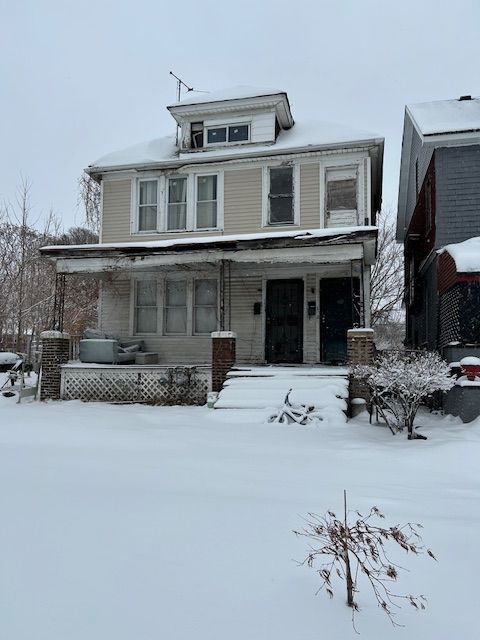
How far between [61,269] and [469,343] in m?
8.99

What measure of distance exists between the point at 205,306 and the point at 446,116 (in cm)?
732

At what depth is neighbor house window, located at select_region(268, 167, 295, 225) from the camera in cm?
1261

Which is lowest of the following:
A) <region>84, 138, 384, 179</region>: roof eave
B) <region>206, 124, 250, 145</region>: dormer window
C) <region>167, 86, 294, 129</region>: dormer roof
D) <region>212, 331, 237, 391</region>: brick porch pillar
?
<region>212, 331, 237, 391</region>: brick porch pillar

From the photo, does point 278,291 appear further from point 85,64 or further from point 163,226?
point 85,64

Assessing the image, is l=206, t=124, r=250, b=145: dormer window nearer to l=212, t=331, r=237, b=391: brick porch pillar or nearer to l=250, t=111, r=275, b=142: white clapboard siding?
l=250, t=111, r=275, b=142: white clapboard siding

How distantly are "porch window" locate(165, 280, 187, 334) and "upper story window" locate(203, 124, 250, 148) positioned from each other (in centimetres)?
401

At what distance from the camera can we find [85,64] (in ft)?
263

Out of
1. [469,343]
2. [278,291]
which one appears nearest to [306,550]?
[469,343]

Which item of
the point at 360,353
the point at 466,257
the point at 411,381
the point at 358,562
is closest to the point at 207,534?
the point at 358,562

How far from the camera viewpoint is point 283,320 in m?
12.8

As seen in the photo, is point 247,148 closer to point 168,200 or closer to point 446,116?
point 168,200

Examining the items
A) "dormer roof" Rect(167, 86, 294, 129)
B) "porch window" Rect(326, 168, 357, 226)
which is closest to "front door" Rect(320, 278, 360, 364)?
"porch window" Rect(326, 168, 357, 226)

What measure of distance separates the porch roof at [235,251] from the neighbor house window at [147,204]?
2.32 meters

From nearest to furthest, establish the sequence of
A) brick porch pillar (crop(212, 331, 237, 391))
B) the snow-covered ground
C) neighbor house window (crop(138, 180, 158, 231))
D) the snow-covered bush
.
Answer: the snow-covered ground < the snow-covered bush < brick porch pillar (crop(212, 331, 237, 391)) < neighbor house window (crop(138, 180, 158, 231))
